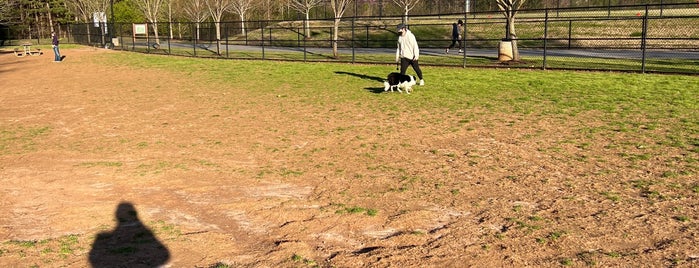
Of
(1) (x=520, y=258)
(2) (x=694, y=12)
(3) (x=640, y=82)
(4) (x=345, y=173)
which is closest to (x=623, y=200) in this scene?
(1) (x=520, y=258)

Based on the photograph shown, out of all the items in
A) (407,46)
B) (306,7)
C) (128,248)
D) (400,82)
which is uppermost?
(306,7)

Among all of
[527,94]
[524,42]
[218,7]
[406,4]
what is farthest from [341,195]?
[406,4]

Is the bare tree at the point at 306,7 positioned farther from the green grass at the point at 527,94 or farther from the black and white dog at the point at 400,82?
the black and white dog at the point at 400,82

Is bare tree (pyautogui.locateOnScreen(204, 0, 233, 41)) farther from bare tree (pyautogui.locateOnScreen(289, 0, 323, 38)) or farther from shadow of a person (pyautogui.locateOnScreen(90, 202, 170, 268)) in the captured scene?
shadow of a person (pyautogui.locateOnScreen(90, 202, 170, 268))

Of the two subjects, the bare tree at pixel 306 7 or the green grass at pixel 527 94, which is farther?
the bare tree at pixel 306 7

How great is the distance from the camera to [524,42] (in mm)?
32469

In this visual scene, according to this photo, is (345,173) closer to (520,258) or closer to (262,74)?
(520,258)

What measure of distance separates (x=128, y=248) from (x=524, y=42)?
3066cm

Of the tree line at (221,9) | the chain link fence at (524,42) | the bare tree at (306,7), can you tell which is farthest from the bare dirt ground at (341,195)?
the bare tree at (306,7)

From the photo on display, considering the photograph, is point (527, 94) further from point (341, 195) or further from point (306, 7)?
point (306, 7)

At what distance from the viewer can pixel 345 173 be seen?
7277 millimetres

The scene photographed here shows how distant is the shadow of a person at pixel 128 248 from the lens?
4.64 meters

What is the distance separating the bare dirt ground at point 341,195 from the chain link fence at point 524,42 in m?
10.1

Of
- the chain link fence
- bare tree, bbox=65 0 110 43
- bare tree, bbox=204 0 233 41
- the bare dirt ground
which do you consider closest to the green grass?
the bare dirt ground
